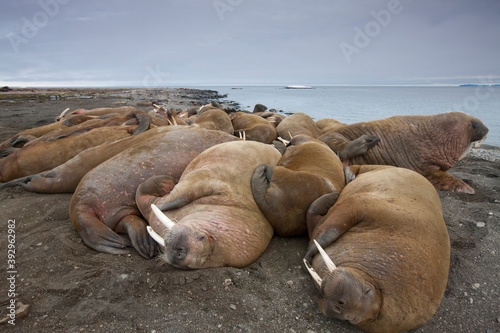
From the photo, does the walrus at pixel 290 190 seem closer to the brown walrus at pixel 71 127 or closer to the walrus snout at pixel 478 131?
the brown walrus at pixel 71 127

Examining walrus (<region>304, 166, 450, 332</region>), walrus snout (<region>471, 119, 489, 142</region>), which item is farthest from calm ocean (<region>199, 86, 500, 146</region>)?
walrus (<region>304, 166, 450, 332</region>)

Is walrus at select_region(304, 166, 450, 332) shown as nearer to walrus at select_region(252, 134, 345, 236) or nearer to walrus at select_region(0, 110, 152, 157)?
walrus at select_region(252, 134, 345, 236)

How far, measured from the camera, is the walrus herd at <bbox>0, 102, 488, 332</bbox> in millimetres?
2289

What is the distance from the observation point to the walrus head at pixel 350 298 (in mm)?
2111

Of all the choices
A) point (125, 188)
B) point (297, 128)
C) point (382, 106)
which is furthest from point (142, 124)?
point (382, 106)

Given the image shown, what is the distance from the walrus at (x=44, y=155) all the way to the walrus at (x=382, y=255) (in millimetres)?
3907

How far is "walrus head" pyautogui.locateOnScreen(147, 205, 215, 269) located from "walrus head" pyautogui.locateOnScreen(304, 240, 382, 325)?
1.01m

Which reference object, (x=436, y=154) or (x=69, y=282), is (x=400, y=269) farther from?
(x=436, y=154)

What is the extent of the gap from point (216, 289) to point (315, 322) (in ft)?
2.56

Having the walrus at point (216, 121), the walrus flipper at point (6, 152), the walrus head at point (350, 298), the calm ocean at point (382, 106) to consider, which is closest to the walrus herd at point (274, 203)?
the walrus head at point (350, 298)

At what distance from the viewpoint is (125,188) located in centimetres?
392

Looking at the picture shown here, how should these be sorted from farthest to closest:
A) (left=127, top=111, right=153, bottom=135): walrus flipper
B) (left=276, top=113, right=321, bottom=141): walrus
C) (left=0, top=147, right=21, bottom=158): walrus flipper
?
1. (left=276, top=113, right=321, bottom=141): walrus
2. (left=0, top=147, right=21, bottom=158): walrus flipper
3. (left=127, top=111, right=153, bottom=135): walrus flipper

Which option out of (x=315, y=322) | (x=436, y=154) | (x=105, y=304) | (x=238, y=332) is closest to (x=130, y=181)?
(x=105, y=304)

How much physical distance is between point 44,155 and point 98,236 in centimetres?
255
